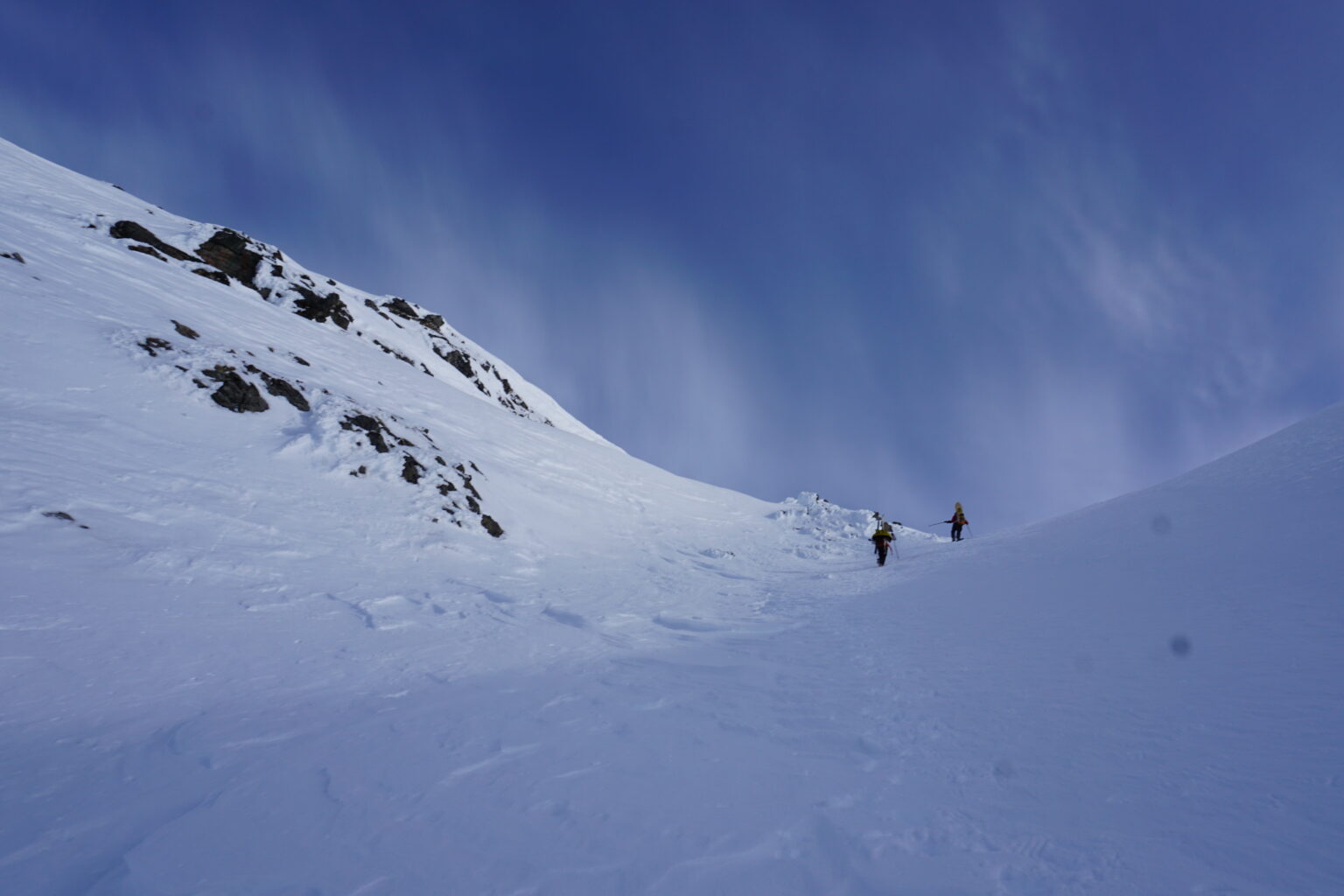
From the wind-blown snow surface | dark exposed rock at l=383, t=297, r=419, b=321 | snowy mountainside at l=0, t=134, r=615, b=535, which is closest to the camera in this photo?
the wind-blown snow surface

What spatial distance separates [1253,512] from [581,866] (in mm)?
12097

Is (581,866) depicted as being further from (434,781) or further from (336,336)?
(336,336)

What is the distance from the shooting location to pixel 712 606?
1212 centimetres

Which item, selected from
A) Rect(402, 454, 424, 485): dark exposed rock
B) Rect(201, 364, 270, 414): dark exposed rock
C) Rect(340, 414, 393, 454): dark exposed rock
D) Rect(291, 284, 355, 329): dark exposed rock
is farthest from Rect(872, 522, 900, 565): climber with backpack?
Rect(291, 284, 355, 329): dark exposed rock

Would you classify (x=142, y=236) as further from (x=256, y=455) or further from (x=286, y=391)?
(x=256, y=455)

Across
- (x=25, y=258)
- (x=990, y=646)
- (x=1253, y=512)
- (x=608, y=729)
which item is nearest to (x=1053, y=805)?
(x=608, y=729)

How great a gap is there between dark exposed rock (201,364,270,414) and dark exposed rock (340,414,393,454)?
6.46 feet

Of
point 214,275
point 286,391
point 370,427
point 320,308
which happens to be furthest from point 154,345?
point 320,308

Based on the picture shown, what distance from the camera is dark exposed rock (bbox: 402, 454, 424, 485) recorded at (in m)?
15.9

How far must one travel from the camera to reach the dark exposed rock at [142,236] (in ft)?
79.3

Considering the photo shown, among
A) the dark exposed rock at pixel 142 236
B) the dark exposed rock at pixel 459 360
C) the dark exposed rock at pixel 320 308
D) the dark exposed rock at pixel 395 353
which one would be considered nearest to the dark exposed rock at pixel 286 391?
the dark exposed rock at pixel 142 236

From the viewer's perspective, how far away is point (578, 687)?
6566 millimetres

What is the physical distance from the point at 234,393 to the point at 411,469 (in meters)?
4.50

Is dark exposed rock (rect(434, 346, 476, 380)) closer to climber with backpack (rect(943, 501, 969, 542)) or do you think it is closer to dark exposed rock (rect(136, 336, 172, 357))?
dark exposed rock (rect(136, 336, 172, 357))
